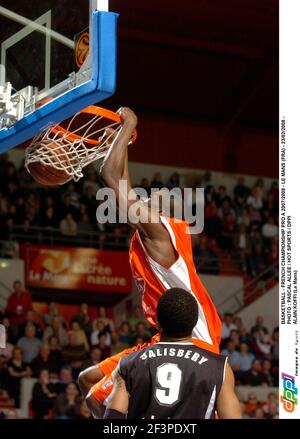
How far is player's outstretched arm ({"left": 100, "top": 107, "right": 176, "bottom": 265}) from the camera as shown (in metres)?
4.79

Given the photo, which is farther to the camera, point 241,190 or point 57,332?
point 241,190

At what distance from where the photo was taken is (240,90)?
1748 cm

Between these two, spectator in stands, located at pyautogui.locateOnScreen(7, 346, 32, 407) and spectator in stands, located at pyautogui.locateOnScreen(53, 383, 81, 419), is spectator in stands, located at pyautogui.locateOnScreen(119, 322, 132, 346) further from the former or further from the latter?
spectator in stands, located at pyautogui.locateOnScreen(53, 383, 81, 419)

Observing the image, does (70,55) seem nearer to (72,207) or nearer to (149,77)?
(72,207)

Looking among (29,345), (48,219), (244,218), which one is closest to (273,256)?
(244,218)

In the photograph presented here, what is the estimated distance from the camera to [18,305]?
1323 cm

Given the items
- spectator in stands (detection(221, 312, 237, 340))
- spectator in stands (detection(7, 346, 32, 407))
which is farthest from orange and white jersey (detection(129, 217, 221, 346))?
spectator in stands (detection(221, 312, 237, 340))

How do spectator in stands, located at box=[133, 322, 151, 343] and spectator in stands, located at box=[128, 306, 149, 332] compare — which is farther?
spectator in stands, located at box=[128, 306, 149, 332]

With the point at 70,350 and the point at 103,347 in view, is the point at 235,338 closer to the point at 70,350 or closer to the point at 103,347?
the point at 103,347

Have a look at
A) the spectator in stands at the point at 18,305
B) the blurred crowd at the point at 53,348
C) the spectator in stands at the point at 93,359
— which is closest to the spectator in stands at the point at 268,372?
Result: the blurred crowd at the point at 53,348

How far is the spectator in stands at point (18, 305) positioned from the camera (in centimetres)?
1308

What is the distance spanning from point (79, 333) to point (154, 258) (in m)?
8.09

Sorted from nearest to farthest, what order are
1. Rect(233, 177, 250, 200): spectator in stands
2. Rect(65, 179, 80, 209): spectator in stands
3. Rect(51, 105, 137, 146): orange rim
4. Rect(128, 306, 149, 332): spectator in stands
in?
Rect(51, 105, 137, 146): orange rim
Rect(128, 306, 149, 332): spectator in stands
Rect(65, 179, 80, 209): spectator in stands
Rect(233, 177, 250, 200): spectator in stands

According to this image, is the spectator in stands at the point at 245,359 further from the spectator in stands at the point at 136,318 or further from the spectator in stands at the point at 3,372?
the spectator in stands at the point at 3,372
